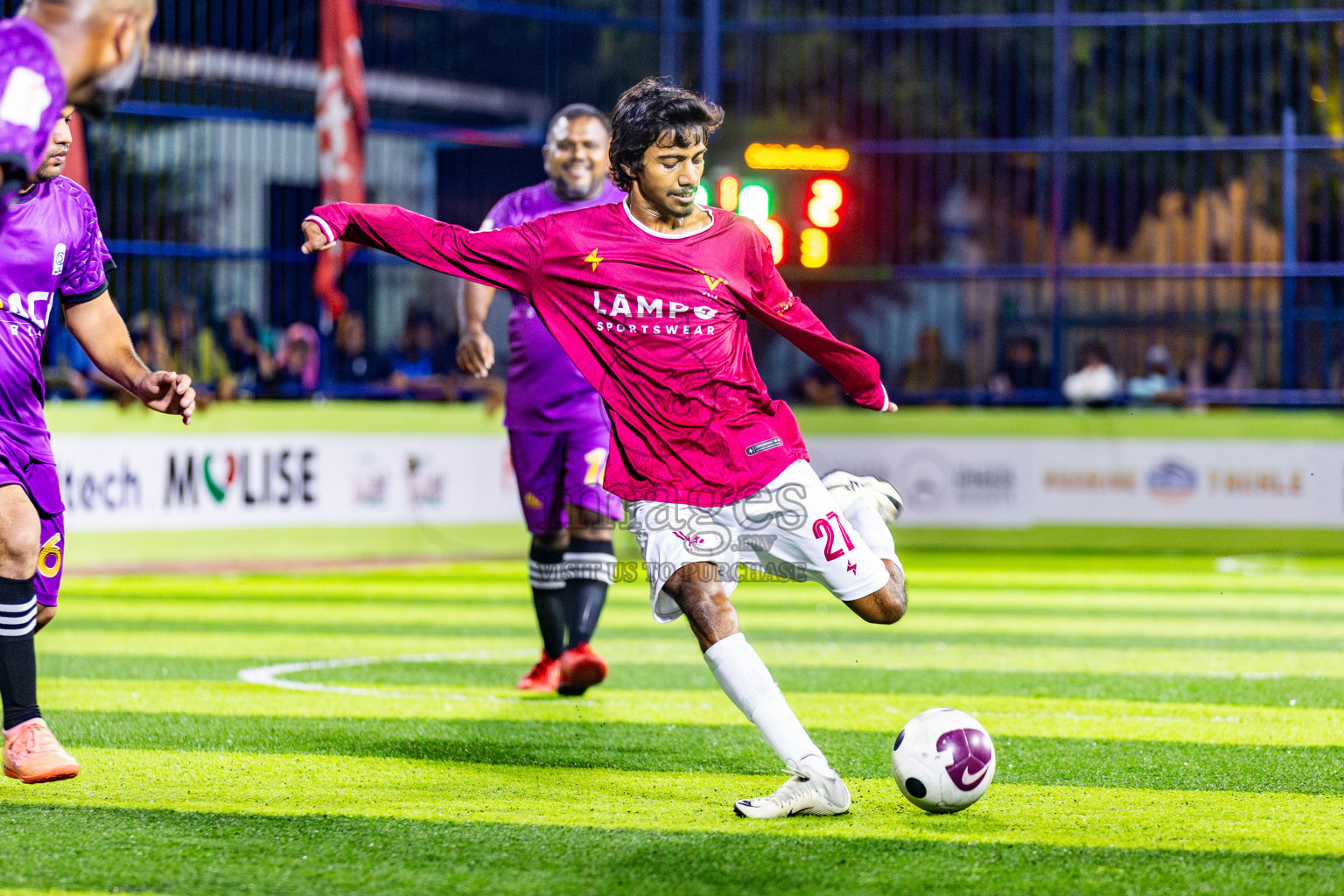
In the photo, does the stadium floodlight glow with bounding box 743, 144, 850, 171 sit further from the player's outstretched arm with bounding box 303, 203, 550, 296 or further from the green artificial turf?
the player's outstretched arm with bounding box 303, 203, 550, 296

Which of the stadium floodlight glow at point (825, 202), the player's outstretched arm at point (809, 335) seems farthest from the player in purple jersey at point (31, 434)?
the stadium floodlight glow at point (825, 202)

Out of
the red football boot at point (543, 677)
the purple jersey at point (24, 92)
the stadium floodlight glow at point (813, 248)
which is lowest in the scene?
the red football boot at point (543, 677)

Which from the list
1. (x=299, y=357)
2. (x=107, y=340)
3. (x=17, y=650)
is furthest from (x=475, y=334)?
(x=299, y=357)

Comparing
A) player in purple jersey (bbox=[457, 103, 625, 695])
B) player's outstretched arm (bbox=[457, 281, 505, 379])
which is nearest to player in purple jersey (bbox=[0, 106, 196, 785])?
player's outstretched arm (bbox=[457, 281, 505, 379])

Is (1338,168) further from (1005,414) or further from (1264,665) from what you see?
(1264,665)

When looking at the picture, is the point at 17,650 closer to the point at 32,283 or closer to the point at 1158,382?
the point at 32,283

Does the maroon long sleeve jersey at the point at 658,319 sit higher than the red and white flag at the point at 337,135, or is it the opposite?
the red and white flag at the point at 337,135

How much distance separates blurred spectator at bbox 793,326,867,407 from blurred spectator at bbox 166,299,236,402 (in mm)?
6403

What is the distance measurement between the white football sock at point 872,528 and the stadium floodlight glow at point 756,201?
37.7 feet

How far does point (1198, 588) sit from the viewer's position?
13203mm

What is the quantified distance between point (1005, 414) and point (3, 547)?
13.4m

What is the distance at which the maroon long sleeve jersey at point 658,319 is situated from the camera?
5.02 meters

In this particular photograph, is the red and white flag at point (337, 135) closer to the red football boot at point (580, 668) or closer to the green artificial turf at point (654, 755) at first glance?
the green artificial turf at point (654, 755)

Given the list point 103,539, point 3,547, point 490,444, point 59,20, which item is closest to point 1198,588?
point 490,444
